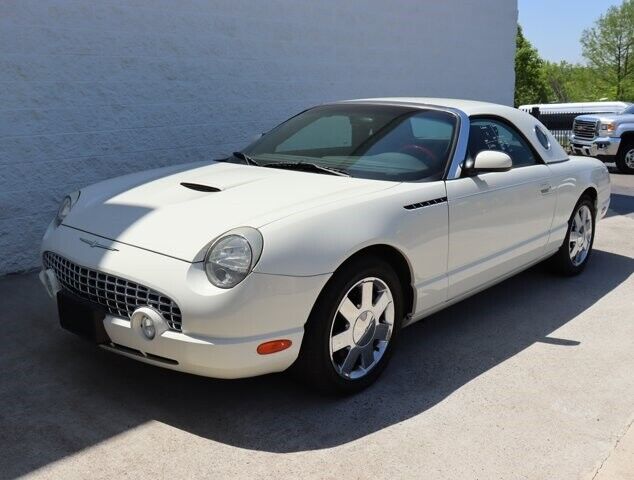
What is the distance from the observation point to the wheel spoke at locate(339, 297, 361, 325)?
10.7ft

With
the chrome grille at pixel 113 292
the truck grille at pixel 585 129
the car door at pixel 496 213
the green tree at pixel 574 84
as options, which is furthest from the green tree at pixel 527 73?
the chrome grille at pixel 113 292

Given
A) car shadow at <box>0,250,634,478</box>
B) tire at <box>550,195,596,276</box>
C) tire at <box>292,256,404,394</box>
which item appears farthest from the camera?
tire at <box>550,195,596,276</box>

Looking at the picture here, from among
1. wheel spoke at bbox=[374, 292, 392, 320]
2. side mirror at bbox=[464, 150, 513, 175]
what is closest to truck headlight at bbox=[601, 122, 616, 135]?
side mirror at bbox=[464, 150, 513, 175]

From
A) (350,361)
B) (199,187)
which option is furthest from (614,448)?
(199,187)

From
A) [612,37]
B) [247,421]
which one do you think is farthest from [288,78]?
[612,37]

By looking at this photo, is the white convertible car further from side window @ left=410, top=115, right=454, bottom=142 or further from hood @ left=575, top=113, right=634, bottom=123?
hood @ left=575, top=113, right=634, bottom=123

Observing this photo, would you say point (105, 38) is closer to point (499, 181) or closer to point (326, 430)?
point (499, 181)

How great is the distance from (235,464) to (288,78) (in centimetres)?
570

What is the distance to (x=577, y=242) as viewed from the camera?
5512 millimetres

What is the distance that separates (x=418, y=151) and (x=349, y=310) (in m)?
1.24

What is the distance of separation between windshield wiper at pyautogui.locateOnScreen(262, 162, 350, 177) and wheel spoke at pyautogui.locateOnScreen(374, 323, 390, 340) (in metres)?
0.88

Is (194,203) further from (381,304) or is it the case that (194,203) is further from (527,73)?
(527,73)

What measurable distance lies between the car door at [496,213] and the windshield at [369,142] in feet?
0.71

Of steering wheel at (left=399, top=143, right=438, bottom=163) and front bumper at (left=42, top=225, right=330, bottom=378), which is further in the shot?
steering wheel at (left=399, top=143, right=438, bottom=163)
